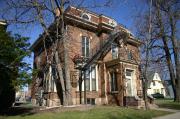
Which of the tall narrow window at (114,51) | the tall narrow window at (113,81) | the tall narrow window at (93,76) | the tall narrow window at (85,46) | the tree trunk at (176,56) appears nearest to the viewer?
the tall narrow window at (113,81)

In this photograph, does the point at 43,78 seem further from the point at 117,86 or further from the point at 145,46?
the point at 145,46

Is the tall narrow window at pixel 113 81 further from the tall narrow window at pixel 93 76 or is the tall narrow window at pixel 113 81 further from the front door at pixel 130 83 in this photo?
the tall narrow window at pixel 93 76

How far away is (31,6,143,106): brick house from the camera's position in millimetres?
22938

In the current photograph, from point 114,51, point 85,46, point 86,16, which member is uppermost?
point 86,16

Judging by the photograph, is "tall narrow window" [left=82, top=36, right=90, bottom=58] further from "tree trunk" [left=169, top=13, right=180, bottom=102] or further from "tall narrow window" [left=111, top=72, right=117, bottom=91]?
"tree trunk" [left=169, top=13, right=180, bottom=102]

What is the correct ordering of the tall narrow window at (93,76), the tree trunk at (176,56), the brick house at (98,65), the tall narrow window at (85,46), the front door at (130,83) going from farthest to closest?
the tree trunk at (176,56) → the tall narrow window at (85,46) → the tall narrow window at (93,76) → the front door at (130,83) → the brick house at (98,65)

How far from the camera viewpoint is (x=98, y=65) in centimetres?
2520

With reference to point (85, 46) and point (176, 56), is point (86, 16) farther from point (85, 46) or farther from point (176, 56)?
point (176, 56)

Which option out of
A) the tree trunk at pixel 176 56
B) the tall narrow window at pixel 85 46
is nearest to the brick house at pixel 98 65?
the tall narrow window at pixel 85 46

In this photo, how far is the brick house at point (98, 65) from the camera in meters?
22.9

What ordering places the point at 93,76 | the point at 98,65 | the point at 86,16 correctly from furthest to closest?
1. the point at 86,16
2. the point at 98,65
3. the point at 93,76

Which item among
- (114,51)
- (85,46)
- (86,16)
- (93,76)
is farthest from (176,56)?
(86,16)

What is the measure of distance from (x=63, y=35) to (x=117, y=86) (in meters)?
7.73

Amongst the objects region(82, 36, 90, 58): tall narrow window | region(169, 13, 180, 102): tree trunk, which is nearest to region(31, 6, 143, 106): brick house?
region(82, 36, 90, 58): tall narrow window
